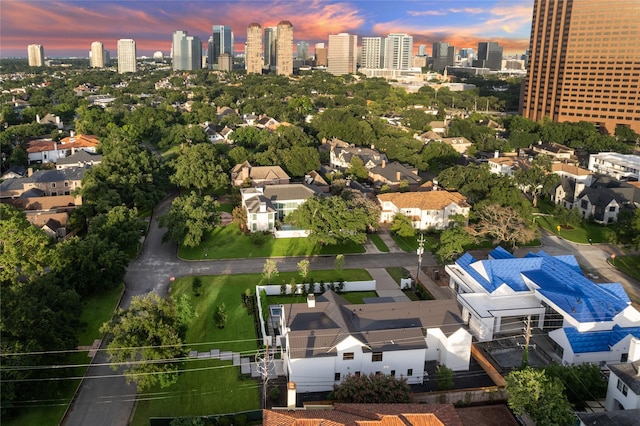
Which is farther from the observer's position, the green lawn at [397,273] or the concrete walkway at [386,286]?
the green lawn at [397,273]

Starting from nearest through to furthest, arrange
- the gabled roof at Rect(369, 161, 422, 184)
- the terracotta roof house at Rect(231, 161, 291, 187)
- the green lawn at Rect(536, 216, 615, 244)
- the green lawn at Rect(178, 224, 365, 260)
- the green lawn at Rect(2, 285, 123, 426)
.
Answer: the green lawn at Rect(2, 285, 123, 426) → the green lawn at Rect(178, 224, 365, 260) → the green lawn at Rect(536, 216, 615, 244) → the terracotta roof house at Rect(231, 161, 291, 187) → the gabled roof at Rect(369, 161, 422, 184)

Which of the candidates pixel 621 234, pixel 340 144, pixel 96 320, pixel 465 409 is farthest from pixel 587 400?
pixel 340 144

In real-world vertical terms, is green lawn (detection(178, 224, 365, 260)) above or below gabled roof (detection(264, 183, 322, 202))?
below

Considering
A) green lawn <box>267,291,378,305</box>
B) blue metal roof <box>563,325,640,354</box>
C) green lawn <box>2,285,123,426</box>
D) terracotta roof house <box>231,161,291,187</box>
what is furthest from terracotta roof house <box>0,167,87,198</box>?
blue metal roof <box>563,325,640,354</box>

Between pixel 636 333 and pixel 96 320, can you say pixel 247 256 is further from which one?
pixel 636 333

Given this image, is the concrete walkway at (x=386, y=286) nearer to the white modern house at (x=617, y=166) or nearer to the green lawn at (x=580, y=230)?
the green lawn at (x=580, y=230)

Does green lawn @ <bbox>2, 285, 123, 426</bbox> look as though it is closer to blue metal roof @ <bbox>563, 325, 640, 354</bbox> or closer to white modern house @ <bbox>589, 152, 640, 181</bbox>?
blue metal roof @ <bbox>563, 325, 640, 354</bbox>

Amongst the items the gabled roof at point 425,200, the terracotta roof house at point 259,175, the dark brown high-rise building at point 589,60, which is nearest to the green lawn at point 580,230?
the gabled roof at point 425,200
